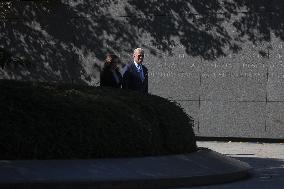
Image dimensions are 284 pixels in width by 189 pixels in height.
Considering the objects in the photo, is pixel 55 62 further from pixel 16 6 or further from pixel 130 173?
pixel 130 173

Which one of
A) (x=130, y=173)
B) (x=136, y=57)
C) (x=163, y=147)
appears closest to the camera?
(x=130, y=173)

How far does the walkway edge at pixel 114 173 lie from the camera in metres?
8.67

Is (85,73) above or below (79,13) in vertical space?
below

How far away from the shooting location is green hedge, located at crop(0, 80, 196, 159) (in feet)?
30.9

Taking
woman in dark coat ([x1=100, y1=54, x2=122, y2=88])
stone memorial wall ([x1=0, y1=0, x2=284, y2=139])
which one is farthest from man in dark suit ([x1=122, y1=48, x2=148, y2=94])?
stone memorial wall ([x1=0, y1=0, x2=284, y2=139])

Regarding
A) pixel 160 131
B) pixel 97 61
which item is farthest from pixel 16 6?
pixel 160 131

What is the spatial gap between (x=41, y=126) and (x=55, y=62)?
1139 cm

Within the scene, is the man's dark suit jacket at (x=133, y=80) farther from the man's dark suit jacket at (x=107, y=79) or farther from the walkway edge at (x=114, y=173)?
the walkway edge at (x=114, y=173)

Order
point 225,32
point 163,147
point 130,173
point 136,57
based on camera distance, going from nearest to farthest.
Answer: point 130,173 < point 163,147 < point 136,57 < point 225,32

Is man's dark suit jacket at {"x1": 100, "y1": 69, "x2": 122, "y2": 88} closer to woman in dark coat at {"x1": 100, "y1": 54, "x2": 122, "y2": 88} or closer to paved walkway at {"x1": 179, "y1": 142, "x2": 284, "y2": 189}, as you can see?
woman in dark coat at {"x1": 100, "y1": 54, "x2": 122, "y2": 88}

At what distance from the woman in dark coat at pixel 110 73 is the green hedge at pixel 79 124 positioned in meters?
1.08

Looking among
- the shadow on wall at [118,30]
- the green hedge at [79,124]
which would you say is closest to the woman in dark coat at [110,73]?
the green hedge at [79,124]

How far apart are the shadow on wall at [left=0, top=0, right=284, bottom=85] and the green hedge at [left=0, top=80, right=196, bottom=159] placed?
914 centimetres

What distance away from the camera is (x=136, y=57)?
13000 mm
